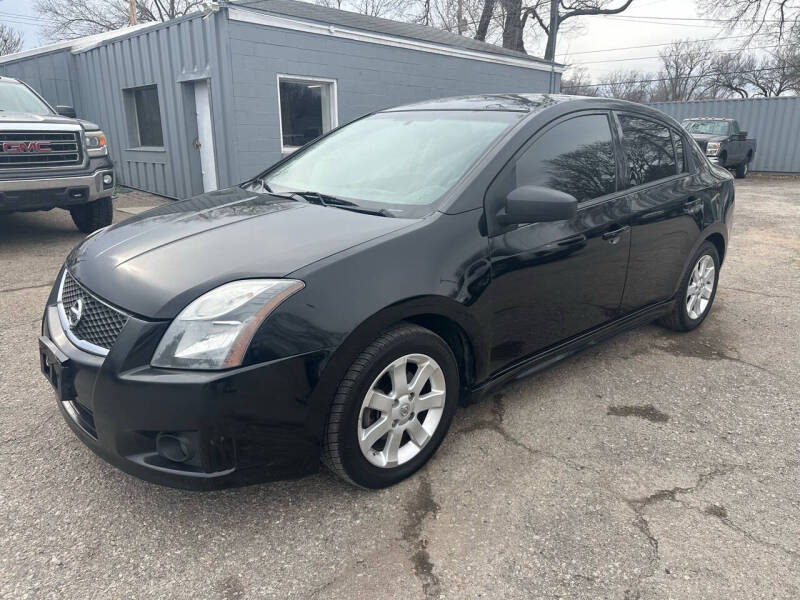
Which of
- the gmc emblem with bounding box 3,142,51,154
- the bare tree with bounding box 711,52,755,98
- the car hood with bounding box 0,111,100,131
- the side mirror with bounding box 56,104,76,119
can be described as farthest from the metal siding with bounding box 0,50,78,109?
the bare tree with bounding box 711,52,755,98

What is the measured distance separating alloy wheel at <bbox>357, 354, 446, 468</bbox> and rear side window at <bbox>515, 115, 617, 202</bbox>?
1032 millimetres

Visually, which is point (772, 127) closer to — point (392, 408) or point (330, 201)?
point (330, 201)

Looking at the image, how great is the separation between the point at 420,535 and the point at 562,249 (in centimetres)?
154

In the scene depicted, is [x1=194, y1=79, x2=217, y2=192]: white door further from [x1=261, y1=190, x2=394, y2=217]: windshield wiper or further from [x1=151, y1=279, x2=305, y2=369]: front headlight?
[x1=151, y1=279, x2=305, y2=369]: front headlight

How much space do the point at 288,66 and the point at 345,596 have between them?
870cm

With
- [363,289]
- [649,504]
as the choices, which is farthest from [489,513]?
[363,289]

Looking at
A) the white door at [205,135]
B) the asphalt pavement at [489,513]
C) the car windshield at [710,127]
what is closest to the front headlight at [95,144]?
the white door at [205,135]

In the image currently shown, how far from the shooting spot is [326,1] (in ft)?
102

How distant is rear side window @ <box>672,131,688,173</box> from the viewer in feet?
12.9

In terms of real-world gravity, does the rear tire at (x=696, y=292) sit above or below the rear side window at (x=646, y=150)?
below

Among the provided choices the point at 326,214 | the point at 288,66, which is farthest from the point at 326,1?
the point at 326,214

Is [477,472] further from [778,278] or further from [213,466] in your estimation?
[778,278]

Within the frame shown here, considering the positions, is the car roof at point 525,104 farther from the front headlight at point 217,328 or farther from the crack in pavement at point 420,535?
the crack in pavement at point 420,535

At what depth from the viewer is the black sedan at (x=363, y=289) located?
2.04 metres
